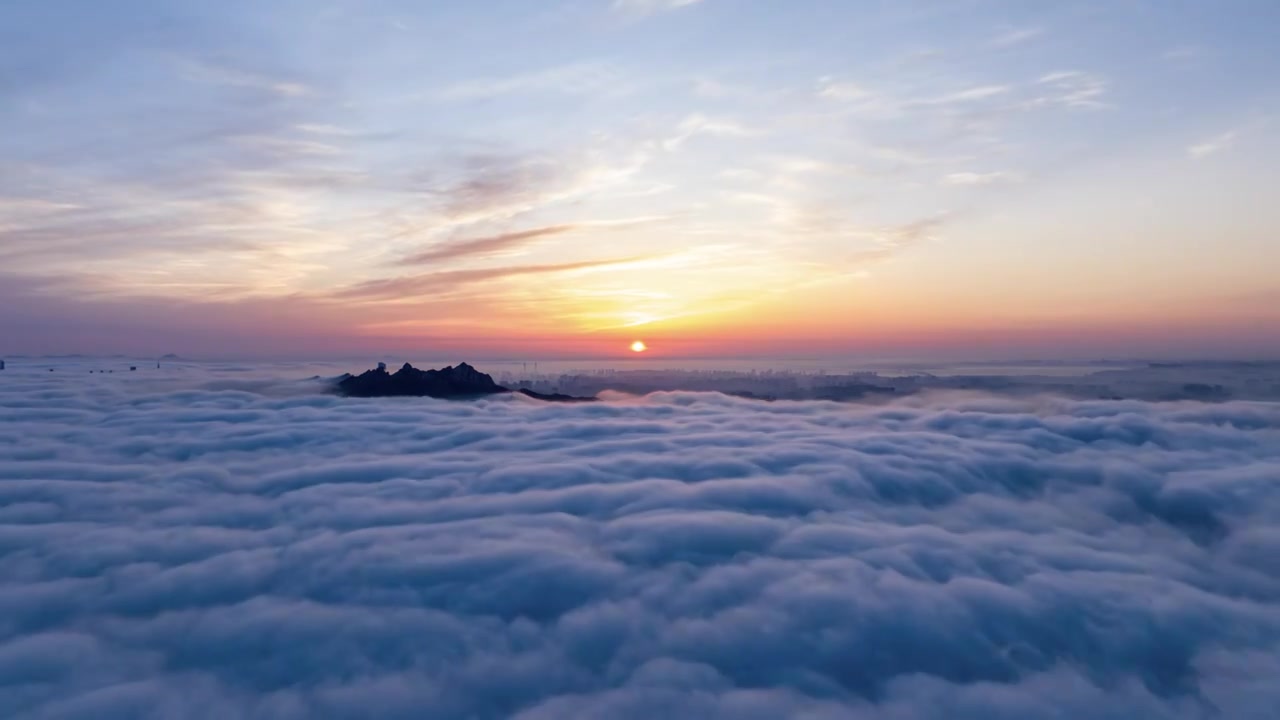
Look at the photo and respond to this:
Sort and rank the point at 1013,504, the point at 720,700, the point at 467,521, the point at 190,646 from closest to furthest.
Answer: the point at 720,700 → the point at 190,646 → the point at 467,521 → the point at 1013,504

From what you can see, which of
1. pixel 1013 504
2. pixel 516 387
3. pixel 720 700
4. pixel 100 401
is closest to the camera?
pixel 720 700

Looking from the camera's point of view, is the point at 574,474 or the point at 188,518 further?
the point at 574,474

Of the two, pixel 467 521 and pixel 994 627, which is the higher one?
pixel 467 521

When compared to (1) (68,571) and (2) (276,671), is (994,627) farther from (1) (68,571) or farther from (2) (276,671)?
(1) (68,571)

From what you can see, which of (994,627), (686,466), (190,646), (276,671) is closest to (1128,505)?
(994,627)

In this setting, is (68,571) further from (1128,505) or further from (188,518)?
(1128,505)

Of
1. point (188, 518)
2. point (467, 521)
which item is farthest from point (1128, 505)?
point (188, 518)
